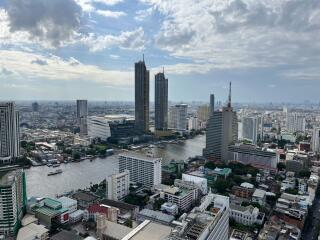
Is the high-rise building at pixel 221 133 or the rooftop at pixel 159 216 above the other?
the high-rise building at pixel 221 133

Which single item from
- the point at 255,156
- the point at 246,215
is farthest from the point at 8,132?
the point at 255,156

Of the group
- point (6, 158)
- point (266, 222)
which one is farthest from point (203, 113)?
point (266, 222)

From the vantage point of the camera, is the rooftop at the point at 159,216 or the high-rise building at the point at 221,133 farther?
the high-rise building at the point at 221,133

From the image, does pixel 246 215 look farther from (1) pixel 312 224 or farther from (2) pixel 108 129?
(2) pixel 108 129

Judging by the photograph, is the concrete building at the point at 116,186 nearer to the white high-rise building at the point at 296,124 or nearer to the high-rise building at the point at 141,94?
the high-rise building at the point at 141,94

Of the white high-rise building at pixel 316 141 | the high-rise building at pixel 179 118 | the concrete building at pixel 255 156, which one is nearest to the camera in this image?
the concrete building at pixel 255 156

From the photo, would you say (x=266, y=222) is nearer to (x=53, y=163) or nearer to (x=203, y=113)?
(x=53, y=163)

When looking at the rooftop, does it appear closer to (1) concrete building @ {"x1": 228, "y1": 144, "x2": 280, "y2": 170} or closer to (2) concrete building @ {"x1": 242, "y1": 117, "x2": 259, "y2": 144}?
(1) concrete building @ {"x1": 228, "y1": 144, "x2": 280, "y2": 170}

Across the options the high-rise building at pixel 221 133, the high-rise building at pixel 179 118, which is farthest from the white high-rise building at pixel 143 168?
the high-rise building at pixel 179 118

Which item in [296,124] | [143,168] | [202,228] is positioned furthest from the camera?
[296,124]
